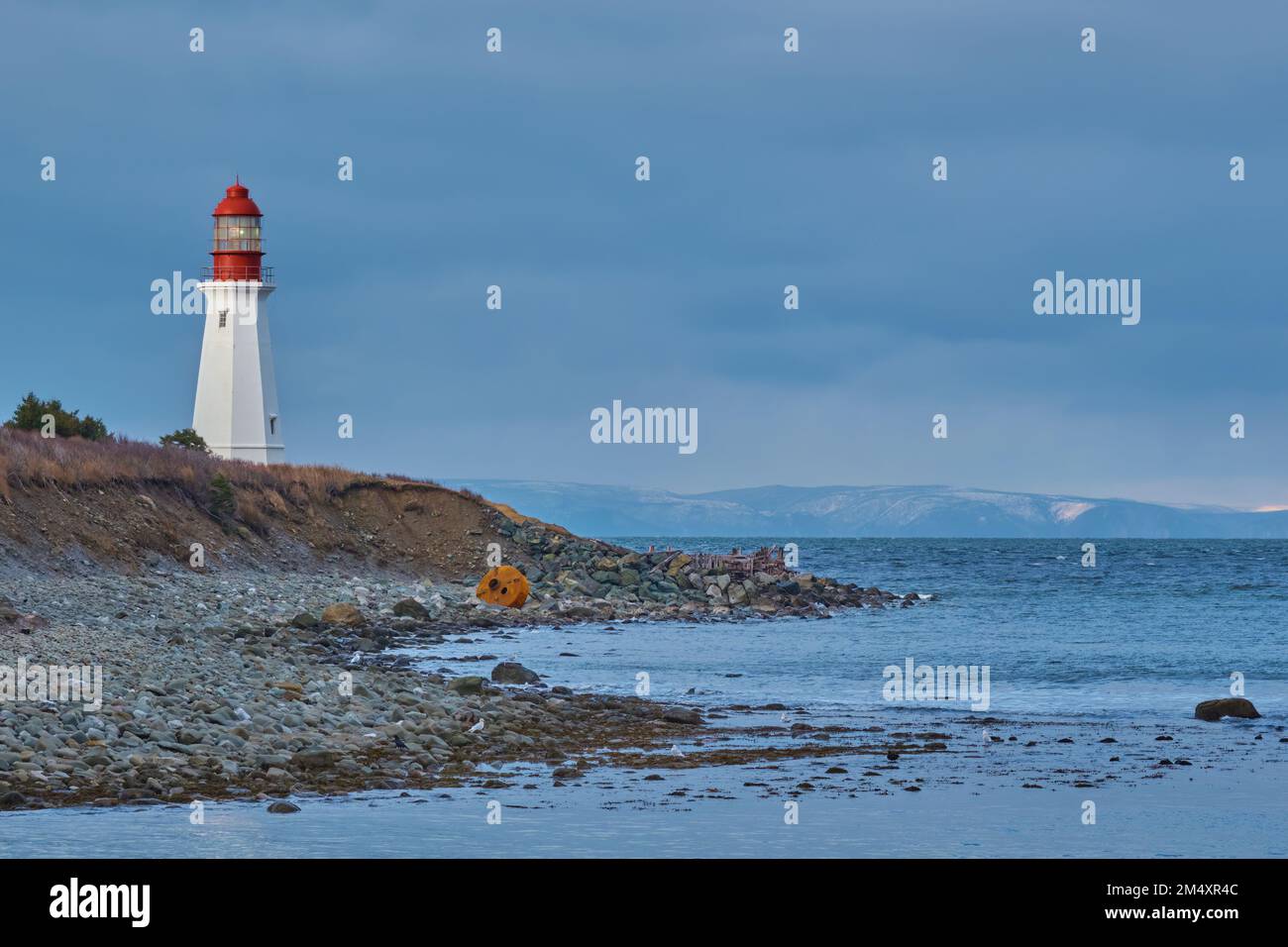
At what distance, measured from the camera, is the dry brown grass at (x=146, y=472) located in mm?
37344

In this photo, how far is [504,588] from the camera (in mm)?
44031

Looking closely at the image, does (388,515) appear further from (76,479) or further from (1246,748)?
(1246,748)

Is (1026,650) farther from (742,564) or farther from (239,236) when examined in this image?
(239,236)

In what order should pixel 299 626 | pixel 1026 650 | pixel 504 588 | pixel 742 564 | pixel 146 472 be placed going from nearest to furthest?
1. pixel 299 626
2. pixel 1026 650
3. pixel 146 472
4. pixel 504 588
5. pixel 742 564

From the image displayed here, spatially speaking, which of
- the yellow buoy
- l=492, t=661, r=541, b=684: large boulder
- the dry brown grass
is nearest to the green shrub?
the dry brown grass

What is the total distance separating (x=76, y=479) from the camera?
38250 millimetres

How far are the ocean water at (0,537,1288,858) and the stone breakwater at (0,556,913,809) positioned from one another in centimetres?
83

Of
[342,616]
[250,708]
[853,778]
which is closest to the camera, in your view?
[853,778]

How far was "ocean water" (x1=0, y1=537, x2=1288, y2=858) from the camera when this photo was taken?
13.7 metres

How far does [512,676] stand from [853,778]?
9144 mm

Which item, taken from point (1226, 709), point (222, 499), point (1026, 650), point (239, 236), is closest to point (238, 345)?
point (239, 236)

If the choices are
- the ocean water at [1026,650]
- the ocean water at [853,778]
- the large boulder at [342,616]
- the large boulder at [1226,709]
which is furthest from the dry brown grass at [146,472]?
the large boulder at [1226,709]
